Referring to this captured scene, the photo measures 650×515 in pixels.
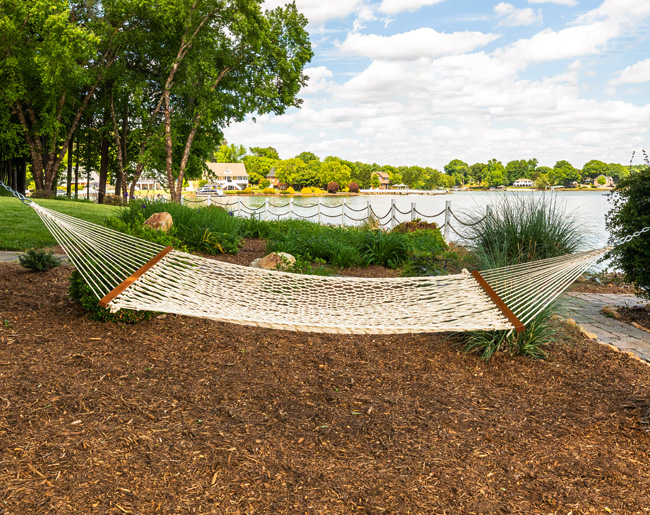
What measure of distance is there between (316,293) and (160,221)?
3240 mm

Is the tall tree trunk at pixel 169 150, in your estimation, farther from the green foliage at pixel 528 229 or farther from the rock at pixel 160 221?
the green foliage at pixel 528 229

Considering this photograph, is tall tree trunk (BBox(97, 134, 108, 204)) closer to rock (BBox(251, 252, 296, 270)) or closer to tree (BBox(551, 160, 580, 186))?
rock (BBox(251, 252, 296, 270))

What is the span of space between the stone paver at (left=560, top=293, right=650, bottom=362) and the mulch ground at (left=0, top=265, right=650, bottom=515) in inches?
15.0

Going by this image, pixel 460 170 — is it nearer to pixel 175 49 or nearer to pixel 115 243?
pixel 175 49

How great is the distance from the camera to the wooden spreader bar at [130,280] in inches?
95.8

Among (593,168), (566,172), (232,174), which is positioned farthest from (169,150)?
(232,174)

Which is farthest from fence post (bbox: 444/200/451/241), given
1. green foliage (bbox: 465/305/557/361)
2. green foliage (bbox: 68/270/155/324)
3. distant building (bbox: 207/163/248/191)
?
distant building (bbox: 207/163/248/191)

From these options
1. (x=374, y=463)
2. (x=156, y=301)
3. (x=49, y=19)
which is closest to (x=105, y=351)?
(x=156, y=301)

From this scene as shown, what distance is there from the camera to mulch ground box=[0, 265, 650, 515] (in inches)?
70.1

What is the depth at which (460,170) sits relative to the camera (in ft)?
210

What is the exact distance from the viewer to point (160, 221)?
18.9 feet

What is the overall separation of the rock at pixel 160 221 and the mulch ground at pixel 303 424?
2.51 m

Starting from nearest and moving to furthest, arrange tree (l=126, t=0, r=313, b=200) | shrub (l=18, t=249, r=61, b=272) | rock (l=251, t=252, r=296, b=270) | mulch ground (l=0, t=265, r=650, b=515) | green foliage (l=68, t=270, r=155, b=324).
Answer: mulch ground (l=0, t=265, r=650, b=515), green foliage (l=68, t=270, r=155, b=324), shrub (l=18, t=249, r=61, b=272), rock (l=251, t=252, r=296, b=270), tree (l=126, t=0, r=313, b=200)

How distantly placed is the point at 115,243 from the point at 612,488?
2763 mm
